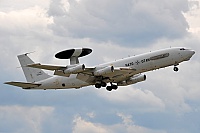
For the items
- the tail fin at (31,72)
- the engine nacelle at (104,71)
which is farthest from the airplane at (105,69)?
the tail fin at (31,72)

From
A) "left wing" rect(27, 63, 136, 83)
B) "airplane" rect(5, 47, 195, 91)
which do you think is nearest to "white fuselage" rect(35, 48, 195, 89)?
"airplane" rect(5, 47, 195, 91)

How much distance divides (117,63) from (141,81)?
33.1 feet

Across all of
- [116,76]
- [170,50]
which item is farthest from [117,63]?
[170,50]

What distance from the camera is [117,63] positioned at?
371 ft

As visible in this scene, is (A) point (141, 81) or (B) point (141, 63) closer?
(B) point (141, 63)

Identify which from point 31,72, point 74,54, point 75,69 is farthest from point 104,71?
point 31,72

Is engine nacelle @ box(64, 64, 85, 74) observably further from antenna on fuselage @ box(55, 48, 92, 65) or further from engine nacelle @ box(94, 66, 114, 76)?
engine nacelle @ box(94, 66, 114, 76)

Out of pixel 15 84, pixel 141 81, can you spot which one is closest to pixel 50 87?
pixel 15 84

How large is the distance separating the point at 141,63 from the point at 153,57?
219 centimetres

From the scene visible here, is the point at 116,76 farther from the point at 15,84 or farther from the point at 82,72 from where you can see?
the point at 15,84

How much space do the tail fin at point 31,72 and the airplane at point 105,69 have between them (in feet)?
5.29

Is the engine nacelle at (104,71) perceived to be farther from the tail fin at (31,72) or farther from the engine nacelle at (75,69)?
the tail fin at (31,72)

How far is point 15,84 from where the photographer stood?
115750 millimetres

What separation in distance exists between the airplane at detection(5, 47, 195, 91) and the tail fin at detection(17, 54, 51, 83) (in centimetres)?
161
